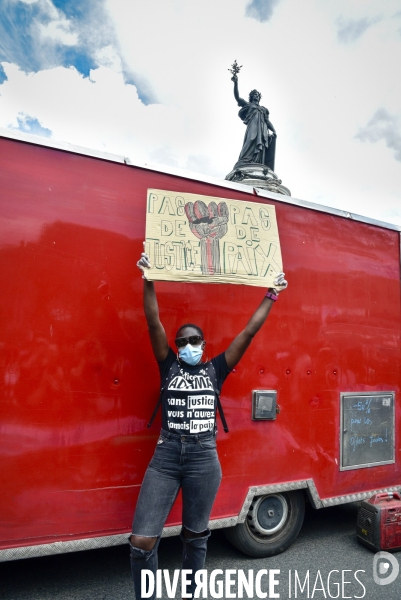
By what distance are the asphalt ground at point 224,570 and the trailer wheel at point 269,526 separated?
10 centimetres

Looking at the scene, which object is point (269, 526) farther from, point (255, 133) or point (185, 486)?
point (255, 133)

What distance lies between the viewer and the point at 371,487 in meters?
4.10

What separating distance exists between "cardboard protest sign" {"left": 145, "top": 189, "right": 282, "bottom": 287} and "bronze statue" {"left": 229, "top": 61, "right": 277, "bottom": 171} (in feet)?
14.7

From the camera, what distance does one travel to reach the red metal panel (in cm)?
278

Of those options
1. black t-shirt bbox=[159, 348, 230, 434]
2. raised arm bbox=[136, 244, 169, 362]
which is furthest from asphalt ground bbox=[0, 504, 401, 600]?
raised arm bbox=[136, 244, 169, 362]

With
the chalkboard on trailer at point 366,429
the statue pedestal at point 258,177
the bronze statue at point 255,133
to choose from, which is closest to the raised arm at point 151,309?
the chalkboard on trailer at point 366,429

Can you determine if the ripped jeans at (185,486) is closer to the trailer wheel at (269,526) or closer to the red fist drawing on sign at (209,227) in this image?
the trailer wheel at (269,526)

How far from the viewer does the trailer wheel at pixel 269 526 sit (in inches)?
140

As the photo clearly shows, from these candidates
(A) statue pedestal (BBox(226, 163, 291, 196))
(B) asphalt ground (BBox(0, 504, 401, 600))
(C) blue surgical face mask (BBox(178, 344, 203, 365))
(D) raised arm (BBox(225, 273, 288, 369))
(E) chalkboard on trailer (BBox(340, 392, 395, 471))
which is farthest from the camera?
(A) statue pedestal (BBox(226, 163, 291, 196))

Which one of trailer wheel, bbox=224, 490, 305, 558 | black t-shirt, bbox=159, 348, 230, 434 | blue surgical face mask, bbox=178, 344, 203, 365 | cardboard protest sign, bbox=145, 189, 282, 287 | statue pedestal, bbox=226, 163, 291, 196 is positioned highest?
statue pedestal, bbox=226, 163, 291, 196

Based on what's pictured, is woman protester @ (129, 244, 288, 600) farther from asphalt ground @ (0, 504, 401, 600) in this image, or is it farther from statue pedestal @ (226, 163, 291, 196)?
statue pedestal @ (226, 163, 291, 196)

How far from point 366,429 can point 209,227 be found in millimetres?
2554

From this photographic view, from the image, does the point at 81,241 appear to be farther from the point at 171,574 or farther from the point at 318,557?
the point at 318,557

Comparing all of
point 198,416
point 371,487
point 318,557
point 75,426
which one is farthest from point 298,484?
point 75,426
